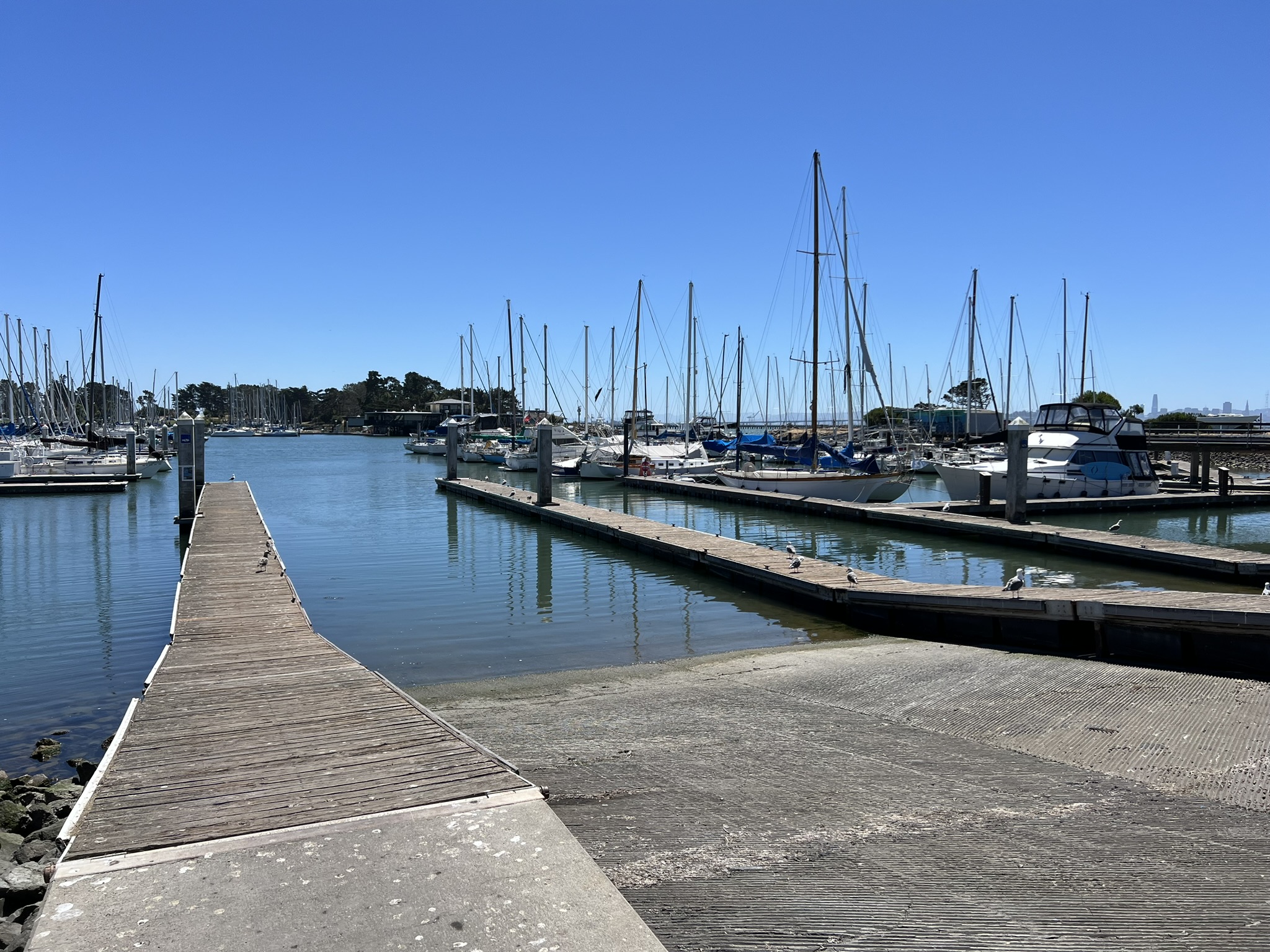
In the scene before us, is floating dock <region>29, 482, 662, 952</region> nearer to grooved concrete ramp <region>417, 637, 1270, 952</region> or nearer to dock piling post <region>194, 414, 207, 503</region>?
grooved concrete ramp <region>417, 637, 1270, 952</region>

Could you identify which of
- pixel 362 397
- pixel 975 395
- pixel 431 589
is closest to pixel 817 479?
→ pixel 431 589

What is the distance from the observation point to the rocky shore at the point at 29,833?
17.0 ft

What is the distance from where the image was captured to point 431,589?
18.1 metres

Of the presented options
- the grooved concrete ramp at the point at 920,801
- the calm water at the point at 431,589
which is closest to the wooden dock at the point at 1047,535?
the calm water at the point at 431,589

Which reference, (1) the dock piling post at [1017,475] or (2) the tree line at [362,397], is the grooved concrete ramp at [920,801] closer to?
(1) the dock piling post at [1017,475]

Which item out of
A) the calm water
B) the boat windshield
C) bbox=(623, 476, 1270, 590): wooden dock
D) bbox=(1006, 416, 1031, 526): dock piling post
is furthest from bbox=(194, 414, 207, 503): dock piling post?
the boat windshield

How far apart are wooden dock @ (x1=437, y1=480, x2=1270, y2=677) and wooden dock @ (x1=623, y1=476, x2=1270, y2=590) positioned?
422 cm

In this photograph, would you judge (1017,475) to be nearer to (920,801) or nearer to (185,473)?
(920,801)

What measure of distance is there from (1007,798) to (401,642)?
940cm

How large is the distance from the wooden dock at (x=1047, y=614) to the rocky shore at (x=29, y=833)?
1028 cm

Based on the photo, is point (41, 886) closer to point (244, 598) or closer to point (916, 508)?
point (244, 598)

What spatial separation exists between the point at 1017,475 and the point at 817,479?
829cm

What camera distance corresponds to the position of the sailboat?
3109cm

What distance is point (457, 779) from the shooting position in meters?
5.56
